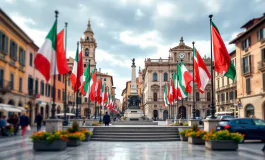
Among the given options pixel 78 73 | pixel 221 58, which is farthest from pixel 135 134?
pixel 221 58

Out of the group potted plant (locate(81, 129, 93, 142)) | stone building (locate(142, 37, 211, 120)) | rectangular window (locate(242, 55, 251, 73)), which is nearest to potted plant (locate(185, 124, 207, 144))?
potted plant (locate(81, 129, 93, 142))

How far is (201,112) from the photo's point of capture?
3167 inches

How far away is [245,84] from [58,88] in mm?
32707

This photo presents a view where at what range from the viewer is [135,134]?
19750 millimetres

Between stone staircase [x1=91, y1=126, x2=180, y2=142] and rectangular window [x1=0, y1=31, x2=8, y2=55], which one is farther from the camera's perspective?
rectangular window [x1=0, y1=31, x2=8, y2=55]

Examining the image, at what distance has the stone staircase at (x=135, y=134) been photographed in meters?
19.0

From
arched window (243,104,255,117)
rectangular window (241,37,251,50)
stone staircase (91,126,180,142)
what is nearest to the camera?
stone staircase (91,126,180,142)

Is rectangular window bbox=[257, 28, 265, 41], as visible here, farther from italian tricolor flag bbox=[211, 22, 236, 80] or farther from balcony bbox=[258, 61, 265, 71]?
italian tricolor flag bbox=[211, 22, 236, 80]

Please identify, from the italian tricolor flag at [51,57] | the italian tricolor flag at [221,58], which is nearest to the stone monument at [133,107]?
the italian tricolor flag at [221,58]

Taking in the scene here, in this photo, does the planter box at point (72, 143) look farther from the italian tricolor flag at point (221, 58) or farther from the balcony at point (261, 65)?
the balcony at point (261, 65)

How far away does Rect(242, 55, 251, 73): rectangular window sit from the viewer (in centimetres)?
3666

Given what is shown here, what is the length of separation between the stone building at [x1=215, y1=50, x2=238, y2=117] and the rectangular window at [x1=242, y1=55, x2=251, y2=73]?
12.6 metres

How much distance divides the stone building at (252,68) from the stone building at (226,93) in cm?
1196

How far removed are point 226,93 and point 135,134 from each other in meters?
42.2
